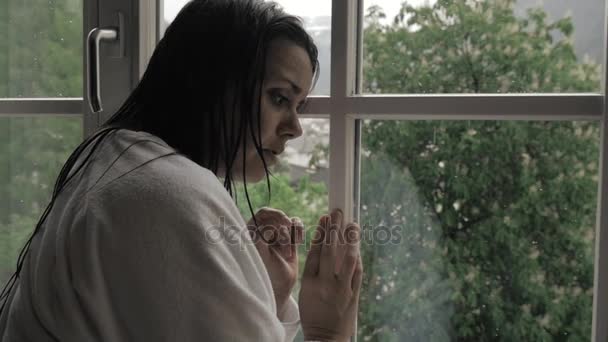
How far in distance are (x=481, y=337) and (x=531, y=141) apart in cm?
32

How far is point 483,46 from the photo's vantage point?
3.32ft

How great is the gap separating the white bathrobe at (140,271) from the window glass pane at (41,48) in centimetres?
74

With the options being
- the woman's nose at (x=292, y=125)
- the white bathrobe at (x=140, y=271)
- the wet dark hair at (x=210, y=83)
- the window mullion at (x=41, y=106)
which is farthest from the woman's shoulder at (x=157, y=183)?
the window mullion at (x=41, y=106)

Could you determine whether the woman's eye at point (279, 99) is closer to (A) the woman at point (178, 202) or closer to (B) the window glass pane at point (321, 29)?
(A) the woman at point (178, 202)

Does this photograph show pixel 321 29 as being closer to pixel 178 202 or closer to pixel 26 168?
pixel 178 202

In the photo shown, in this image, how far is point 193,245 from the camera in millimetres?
672

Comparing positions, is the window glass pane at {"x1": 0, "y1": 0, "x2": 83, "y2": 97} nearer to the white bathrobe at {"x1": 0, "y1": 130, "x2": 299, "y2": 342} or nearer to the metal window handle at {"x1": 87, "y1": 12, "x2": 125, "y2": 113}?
the metal window handle at {"x1": 87, "y1": 12, "x2": 125, "y2": 113}

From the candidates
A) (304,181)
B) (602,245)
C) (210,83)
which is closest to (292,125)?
(210,83)

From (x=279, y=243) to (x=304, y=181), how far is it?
131 millimetres

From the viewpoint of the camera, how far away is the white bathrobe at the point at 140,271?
66 cm

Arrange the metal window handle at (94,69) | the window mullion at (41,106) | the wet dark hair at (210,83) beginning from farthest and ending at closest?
the window mullion at (41,106) → the metal window handle at (94,69) → the wet dark hair at (210,83)

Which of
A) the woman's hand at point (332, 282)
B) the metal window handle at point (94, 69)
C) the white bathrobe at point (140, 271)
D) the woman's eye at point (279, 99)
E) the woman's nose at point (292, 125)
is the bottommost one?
the woman's hand at point (332, 282)

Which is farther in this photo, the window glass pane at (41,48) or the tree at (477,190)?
the window glass pane at (41,48)

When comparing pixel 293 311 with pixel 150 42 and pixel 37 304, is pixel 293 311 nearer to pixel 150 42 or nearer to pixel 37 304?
pixel 37 304
